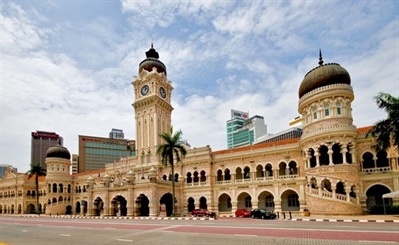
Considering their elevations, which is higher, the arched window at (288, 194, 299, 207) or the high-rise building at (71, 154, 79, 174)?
the high-rise building at (71, 154, 79, 174)

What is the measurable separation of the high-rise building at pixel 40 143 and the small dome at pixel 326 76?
516 ft

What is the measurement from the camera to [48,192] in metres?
64.1

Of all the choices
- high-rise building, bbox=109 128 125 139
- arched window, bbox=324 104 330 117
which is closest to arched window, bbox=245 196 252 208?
arched window, bbox=324 104 330 117

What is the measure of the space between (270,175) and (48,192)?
157 feet

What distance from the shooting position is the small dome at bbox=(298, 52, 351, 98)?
114 ft

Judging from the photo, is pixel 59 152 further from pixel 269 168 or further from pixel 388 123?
pixel 388 123

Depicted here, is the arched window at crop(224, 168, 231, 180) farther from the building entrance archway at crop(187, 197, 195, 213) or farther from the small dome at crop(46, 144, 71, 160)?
the small dome at crop(46, 144, 71, 160)

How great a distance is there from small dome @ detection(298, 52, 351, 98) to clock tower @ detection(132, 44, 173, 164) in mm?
26366

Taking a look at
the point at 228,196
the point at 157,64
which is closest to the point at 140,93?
the point at 157,64

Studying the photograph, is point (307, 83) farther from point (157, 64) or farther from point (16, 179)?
point (16, 179)

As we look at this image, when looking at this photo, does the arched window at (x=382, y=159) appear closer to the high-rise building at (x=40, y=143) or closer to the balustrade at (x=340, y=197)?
the balustrade at (x=340, y=197)

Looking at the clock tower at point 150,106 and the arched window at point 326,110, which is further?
the clock tower at point 150,106

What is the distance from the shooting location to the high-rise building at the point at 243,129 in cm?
14688

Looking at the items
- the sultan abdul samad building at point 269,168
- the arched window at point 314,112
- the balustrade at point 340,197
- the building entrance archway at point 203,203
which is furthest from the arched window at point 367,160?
the building entrance archway at point 203,203
